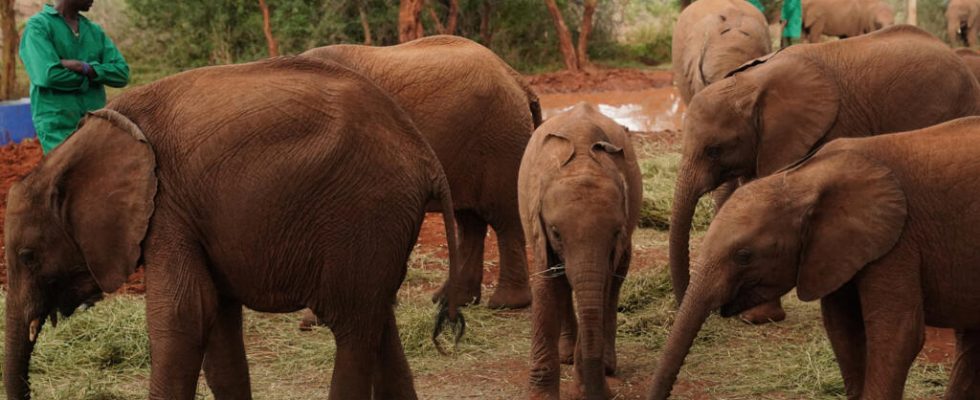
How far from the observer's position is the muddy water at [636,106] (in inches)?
603

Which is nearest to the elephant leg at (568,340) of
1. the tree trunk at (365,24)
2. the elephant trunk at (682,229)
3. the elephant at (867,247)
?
the elephant trunk at (682,229)

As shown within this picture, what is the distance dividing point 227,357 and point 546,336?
1.37m

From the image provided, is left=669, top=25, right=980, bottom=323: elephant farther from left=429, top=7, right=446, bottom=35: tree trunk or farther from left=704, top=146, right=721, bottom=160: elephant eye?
left=429, top=7, right=446, bottom=35: tree trunk

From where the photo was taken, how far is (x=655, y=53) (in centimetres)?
2247

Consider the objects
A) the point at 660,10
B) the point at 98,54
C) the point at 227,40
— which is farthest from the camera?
the point at 660,10

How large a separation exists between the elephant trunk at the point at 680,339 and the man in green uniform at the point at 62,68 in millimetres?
3670

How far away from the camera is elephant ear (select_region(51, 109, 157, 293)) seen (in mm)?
4539

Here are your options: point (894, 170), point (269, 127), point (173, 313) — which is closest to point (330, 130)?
point (269, 127)

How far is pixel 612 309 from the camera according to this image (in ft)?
19.4

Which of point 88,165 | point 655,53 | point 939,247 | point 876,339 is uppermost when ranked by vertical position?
point 88,165

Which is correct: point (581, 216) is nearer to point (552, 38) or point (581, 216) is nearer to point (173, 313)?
point (173, 313)

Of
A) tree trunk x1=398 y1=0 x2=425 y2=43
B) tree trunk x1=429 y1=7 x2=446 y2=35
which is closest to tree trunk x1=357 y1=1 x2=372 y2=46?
tree trunk x1=429 y1=7 x2=446 y2=35

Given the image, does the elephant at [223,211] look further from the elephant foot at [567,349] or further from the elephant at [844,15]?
the elephant at [844,15]

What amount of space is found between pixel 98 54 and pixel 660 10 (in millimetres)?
20064
